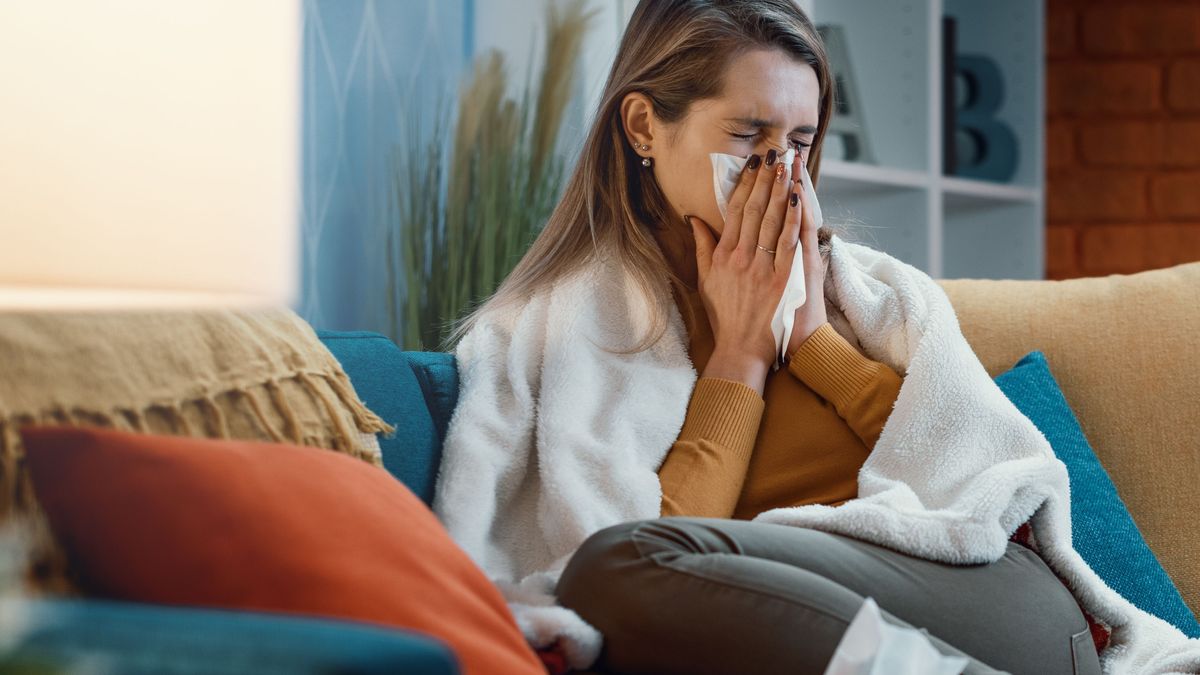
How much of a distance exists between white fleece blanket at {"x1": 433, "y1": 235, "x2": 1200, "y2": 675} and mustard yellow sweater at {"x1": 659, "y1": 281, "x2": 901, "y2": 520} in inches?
1.4

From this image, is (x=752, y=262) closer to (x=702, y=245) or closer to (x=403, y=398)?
(x=702, y=245)

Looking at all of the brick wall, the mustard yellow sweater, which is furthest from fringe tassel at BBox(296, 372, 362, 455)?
the brick wall

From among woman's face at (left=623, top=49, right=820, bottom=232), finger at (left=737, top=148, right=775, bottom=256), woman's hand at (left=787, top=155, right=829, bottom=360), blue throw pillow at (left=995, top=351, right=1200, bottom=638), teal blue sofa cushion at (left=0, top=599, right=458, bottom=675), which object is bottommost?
blue throw pillow at (left=995, top=351, right=1200, bottom=638)

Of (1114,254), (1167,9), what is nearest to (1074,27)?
(1167,9)

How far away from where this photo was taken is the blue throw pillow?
1.36 metres

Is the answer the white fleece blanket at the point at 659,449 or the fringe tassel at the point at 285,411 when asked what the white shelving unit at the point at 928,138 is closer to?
the white fleece blanket at the point at 659,449

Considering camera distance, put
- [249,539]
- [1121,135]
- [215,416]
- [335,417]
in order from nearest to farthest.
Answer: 1. [249,539]
2. [215,416]
3. [335,417]
4. [1121,135]

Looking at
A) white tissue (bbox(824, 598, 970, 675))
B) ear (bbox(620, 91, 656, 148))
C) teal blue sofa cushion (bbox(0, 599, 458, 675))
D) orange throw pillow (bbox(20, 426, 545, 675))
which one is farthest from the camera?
ear (bbox(620, 91, 656, 148))

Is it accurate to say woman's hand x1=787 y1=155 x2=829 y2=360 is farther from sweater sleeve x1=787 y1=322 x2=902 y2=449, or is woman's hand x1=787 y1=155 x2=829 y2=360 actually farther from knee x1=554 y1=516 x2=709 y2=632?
knee x1=554 y1=516 x2=709 y2=632

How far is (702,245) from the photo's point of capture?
159cm

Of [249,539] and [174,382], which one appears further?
[174,382]

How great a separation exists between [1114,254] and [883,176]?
0.90m

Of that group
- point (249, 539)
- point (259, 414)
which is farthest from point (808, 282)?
point (249, 539)

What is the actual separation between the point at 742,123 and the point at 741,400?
1.10 ft
